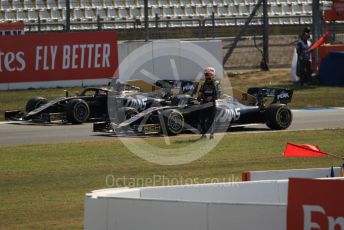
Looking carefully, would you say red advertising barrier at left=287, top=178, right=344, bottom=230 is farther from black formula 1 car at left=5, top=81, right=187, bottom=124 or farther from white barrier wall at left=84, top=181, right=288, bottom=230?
black formula 1 car at left=5, top=81, right=187, bottom=124

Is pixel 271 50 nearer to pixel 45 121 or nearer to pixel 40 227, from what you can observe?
pixel 45 121

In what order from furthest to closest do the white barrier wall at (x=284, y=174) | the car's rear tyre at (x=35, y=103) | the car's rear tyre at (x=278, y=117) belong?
the car's rear tyre at (x=35, y=103) < the car's rear tyre at (x=278, y=117) < the white barrier wall at (x=284, y=174)

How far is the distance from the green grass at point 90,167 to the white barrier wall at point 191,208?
8.78 ft

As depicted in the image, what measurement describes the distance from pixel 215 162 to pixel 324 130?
4.84m

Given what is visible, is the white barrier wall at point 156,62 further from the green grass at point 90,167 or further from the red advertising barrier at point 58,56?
the green grass at point 90,167

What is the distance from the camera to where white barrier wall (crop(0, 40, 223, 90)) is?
29.3 m

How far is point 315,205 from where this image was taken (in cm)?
753

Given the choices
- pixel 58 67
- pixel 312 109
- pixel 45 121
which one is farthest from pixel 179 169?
pixel 58 67

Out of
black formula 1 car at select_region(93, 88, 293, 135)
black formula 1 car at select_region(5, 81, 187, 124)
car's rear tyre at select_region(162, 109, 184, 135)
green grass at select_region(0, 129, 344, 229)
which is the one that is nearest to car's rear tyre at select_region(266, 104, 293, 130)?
black formula 1 car at select_region(93, 88, 293, 135)

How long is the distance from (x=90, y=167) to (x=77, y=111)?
6.27 m

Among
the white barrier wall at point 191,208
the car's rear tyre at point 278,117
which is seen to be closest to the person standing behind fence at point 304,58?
the car's rear tyre at point 278,117

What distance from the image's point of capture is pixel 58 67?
29.0 m

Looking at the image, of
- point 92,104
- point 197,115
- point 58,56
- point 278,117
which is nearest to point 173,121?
point 197,115

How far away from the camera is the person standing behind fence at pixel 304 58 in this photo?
29828mm
